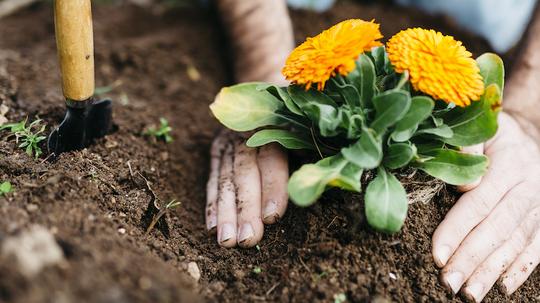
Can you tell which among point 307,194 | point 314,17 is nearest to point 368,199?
point 307,194

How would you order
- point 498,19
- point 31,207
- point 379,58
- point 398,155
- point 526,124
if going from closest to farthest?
point 31,207, point 398,155, point 379,58, point 526,124, point 498,19

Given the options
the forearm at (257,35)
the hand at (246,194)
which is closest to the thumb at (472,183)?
the hand at (246,194)

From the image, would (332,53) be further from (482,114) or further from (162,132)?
(162,132)

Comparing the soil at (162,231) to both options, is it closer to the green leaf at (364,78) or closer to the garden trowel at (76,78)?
the garden trowel at (76,78)

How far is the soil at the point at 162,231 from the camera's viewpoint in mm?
1346

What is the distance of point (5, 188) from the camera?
5.37 ft

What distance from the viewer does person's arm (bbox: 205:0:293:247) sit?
75.4 inches

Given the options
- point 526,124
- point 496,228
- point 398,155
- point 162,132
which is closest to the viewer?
point 398,155

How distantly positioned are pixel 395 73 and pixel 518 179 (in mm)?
816

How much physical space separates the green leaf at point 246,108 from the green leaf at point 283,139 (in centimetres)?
5

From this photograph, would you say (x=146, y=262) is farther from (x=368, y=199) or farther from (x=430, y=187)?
(x=430, y=187)

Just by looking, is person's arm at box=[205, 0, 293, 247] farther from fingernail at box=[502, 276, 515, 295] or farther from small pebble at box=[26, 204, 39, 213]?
fingernail at box=[502, 276, 515, 295]

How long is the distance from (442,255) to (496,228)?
30cm

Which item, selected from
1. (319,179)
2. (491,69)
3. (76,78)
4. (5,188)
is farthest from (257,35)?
(5,188)
